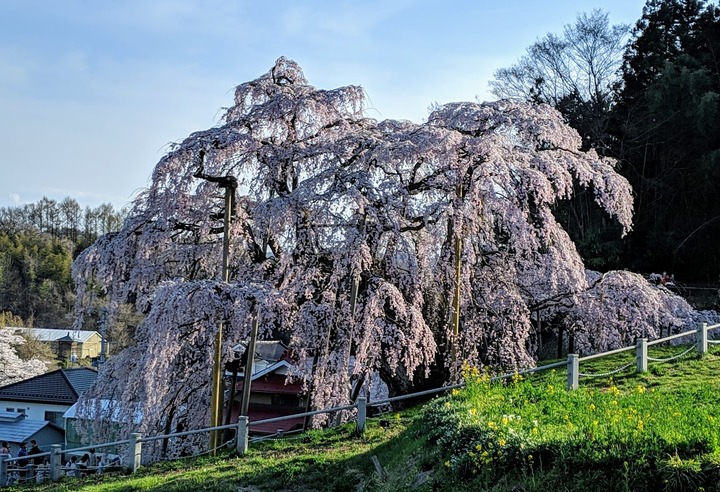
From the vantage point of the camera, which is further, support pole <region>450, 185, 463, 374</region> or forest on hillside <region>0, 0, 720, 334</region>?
forest on hillside <region>0, 0, 720, 334</region>

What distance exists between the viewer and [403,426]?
12602 millimetres

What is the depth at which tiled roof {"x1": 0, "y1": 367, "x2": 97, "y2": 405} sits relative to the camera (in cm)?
3225

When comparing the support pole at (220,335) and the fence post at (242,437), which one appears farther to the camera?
the support pole at (220,335)

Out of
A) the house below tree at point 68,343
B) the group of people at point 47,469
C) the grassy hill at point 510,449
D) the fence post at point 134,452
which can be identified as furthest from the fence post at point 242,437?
the house below tree at point 68,343

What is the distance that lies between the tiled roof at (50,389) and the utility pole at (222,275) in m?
19.9

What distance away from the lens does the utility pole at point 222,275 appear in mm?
13414

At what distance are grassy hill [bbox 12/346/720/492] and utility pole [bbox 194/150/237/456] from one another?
1082mm

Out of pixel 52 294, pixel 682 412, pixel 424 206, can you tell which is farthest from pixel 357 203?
pixel 52 294

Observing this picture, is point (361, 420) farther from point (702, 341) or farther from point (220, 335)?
point (702, 341)

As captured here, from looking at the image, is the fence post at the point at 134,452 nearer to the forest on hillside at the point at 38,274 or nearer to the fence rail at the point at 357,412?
the fence rail at the point at 357,412

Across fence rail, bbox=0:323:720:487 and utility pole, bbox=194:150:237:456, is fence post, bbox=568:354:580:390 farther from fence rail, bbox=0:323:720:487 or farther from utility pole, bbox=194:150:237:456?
utility pole, bbox=194:150:237:456

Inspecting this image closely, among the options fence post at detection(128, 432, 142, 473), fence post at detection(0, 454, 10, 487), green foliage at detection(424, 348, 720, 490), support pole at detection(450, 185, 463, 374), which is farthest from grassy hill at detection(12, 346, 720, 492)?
support pole at detection(450, 185, 463, 374)

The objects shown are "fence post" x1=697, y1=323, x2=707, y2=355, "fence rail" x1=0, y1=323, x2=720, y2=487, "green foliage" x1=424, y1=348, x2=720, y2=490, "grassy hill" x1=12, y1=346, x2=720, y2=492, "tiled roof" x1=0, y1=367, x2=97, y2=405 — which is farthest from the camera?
"tiled roof" x1=0, y1=367, x2=97, y2=405

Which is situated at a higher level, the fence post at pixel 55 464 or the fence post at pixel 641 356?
the fence post at pixel 641 356
